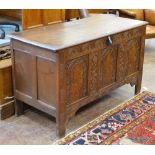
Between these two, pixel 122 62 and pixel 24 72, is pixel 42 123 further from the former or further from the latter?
pixel 122 62

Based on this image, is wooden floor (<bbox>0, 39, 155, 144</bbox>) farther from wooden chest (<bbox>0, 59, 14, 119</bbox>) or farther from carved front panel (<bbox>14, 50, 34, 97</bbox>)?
carved front panel (<bbox>14, 50, 34, 97</bbox>)

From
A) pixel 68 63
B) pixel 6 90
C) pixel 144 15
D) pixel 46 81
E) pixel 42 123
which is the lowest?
pixel 42 123

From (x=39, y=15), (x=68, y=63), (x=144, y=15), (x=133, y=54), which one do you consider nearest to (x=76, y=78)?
(x=68, y=63)

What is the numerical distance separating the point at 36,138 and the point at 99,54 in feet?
2.72

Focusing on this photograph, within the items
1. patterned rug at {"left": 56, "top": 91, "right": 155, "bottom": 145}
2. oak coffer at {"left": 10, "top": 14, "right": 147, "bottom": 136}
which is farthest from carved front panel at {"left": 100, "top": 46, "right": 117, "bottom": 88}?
patterned rug at {"left": 56, "top": 91, "right": 155, "bottom": 145}

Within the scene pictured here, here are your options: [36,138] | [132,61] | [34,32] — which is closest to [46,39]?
[34,32]

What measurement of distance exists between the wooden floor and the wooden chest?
79 millimetres

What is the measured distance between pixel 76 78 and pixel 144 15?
2771 millimetres

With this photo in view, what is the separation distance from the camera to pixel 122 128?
2.49m

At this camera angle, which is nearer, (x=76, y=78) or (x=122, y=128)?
(x=76, y=78)

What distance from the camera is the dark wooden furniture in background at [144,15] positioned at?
14.1 ft

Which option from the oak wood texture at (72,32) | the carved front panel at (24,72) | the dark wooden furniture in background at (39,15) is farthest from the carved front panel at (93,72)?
the dark wooden furniture in background at (39,15)

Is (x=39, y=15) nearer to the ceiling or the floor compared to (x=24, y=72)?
nearer to the ceiling

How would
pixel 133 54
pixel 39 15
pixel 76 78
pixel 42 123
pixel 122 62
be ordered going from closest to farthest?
1. pixel 76 78
2. pixel 42 123
3. pixel 122 62
4. pixel 133 54
5. pixel 39 15
